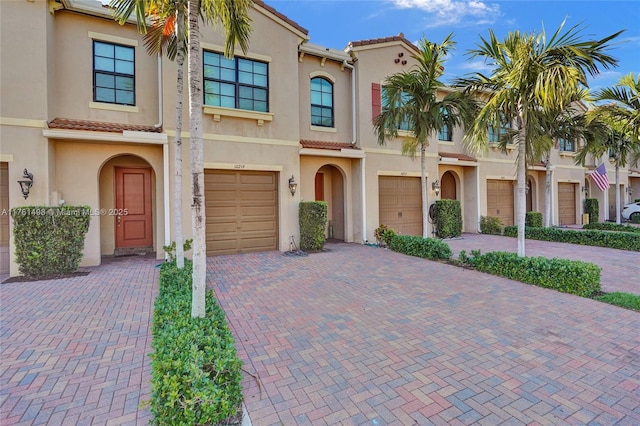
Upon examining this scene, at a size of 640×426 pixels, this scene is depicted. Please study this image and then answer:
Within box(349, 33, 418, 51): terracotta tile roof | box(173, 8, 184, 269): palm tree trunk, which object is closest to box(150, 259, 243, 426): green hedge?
box(173, 8, 184, 269): palm tree trunk

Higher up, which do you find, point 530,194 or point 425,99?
point 425,99

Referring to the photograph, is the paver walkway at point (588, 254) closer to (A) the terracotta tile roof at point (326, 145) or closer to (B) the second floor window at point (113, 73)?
(A) the terracotta tile roof at point (326, 145)

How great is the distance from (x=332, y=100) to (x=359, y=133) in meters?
1.68

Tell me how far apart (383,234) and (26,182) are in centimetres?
1012

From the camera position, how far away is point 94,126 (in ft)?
26.7

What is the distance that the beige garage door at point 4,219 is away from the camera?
7.54 metres

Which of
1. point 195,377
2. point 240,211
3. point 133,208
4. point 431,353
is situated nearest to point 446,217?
point 240,211

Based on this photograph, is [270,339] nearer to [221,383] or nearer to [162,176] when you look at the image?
[221,383]

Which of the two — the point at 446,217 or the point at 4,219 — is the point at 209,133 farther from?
the point at 446,217

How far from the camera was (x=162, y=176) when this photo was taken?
9.18 m

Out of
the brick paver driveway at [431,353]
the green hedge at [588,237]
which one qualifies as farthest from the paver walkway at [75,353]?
the green hedge at [588,237]

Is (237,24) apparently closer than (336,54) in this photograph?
Yes

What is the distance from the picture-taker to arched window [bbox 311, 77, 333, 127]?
11.6 metres

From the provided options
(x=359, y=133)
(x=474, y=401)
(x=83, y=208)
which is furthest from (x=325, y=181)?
(x=474, y=401)
